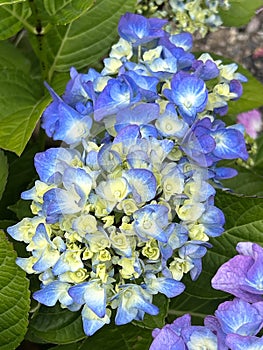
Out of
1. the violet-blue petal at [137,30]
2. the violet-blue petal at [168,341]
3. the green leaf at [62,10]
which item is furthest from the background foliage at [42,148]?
the violet-blue petal at [168,341]

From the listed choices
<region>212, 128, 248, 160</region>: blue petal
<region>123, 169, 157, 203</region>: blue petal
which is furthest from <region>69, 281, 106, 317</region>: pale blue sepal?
<region>212, 128, 248, 160</region>: blue petal

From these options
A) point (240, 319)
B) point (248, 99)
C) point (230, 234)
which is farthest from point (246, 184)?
point (240, 319)

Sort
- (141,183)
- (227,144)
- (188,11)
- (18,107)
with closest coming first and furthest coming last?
(141,183)
(227,144)
(18,107)
(188,11)

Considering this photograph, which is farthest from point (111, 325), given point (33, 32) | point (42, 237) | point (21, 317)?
point (33, 32)

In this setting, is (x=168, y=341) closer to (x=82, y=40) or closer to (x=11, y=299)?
(x=11, y=299)

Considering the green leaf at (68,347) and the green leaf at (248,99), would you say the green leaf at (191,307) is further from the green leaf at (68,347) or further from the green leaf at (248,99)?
the green leaf at (248,99)

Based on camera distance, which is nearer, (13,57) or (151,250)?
(151,250)
